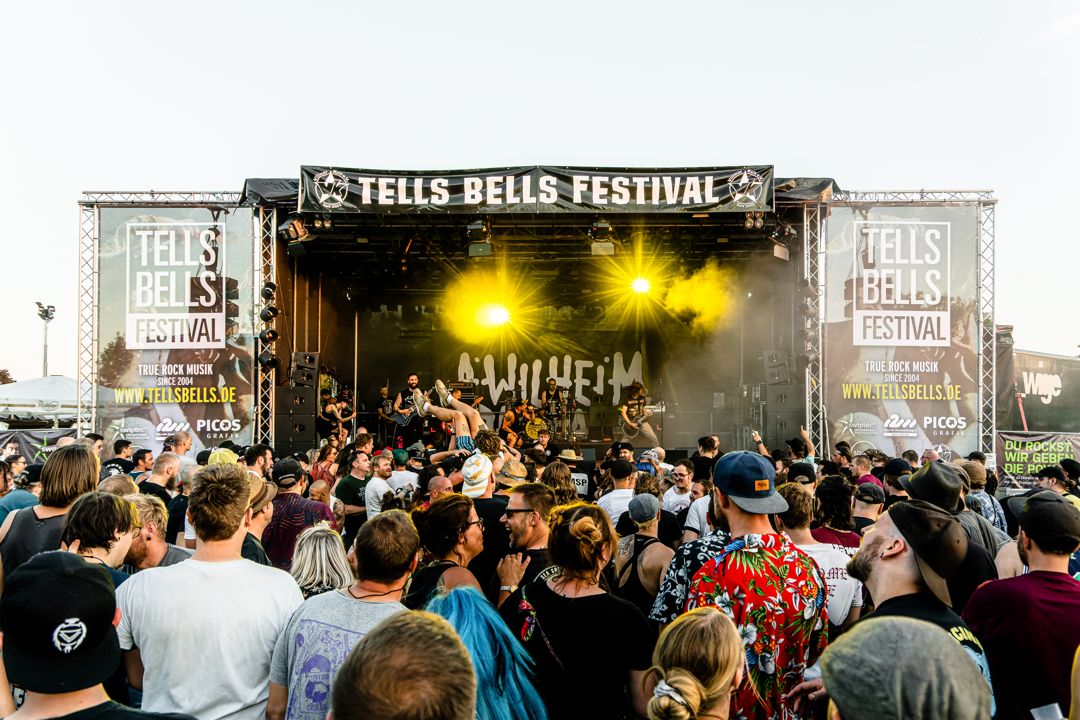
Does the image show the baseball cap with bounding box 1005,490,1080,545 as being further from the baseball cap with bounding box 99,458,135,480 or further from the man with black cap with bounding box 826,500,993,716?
the baseball cap with bounding box 99,458,135,480

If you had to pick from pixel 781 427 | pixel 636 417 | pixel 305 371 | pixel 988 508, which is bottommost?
pixel 636 417

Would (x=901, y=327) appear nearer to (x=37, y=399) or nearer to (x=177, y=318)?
(x=177, y=318)

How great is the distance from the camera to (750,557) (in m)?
2.70

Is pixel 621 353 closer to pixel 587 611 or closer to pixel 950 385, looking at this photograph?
pixel 950 385

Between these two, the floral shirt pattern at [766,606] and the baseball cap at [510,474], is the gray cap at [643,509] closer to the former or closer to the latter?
the floral shirt pattern at [766,606]

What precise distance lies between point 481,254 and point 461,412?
4.80m

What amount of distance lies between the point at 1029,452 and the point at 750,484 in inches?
501

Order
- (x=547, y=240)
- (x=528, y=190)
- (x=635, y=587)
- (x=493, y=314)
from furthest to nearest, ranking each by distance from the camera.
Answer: (x=493, y=314) < (x=547, y=240) < (x=528, y=190) < (x=635, y=587)

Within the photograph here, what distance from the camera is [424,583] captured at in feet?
10.0

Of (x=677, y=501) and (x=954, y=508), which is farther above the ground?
(x=954, y=508)

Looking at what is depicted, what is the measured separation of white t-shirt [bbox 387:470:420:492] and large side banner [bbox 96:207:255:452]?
21.5 ft

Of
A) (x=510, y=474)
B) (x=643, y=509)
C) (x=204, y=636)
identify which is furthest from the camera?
(x=510, y=474)

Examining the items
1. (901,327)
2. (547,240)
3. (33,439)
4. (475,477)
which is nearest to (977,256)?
(901,327)

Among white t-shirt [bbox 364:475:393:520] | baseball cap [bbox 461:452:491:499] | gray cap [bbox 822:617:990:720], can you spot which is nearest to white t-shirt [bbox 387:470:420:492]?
white t-shirt [bbox 364:475:393:520]
